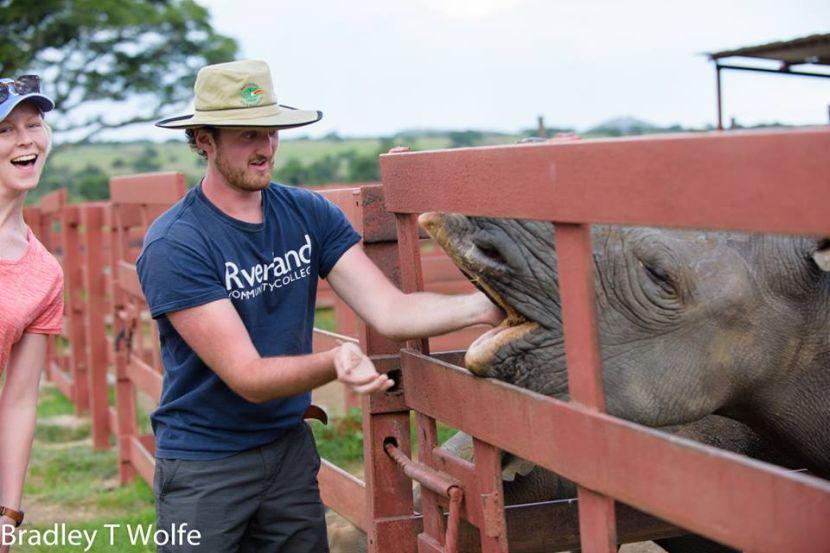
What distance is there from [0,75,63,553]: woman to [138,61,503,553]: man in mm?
339

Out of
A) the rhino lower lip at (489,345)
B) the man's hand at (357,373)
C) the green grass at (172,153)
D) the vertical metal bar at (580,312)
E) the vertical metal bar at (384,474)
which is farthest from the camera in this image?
the green grass at (172,153)

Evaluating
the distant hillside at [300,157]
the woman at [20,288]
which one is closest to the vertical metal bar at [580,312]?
the woman at [20,288]

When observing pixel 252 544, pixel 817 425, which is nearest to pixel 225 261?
→ pixel 252 544

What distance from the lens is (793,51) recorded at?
367 inches

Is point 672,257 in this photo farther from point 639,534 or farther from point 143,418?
point 143,418

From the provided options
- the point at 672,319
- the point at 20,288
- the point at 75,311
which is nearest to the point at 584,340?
the point at 672,319

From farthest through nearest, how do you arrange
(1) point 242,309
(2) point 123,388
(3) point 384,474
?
1. (2) point 123,388
2. (3) point 384,474
3. (1) point 242,309

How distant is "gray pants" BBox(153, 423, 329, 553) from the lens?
333cm

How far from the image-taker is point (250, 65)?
11.4 feet

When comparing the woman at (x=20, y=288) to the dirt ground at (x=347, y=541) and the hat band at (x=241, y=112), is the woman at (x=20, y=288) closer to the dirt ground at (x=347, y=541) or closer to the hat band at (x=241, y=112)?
the hat band at (x=241, y=112)

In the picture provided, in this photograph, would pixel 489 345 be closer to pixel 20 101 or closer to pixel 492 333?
pixel 492 333

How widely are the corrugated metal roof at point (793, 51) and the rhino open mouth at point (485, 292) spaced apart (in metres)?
6.21

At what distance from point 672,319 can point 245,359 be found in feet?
3.72

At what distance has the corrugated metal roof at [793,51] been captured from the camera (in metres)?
8.75
